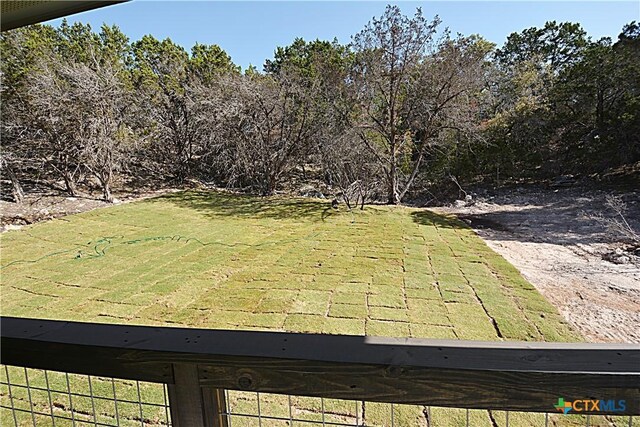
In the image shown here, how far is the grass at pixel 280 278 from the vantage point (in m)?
2.80

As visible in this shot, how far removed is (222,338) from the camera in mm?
612

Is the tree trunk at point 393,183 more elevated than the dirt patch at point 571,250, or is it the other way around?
the tree trunk at point 393,183

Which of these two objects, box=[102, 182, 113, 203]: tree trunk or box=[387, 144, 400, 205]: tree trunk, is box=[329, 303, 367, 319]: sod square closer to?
box=[387, 144, 400, 205]: tree trunk

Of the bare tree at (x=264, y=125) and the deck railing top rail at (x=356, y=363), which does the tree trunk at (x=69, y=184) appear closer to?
the bare tree at (x=264, y=125)

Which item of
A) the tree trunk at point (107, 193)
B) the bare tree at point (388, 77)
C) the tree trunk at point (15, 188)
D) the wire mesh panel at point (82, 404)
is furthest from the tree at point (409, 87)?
the tree trunk at point (15, 188)

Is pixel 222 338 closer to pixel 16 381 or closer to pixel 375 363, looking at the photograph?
pixel 375 363

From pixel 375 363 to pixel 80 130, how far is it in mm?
8560

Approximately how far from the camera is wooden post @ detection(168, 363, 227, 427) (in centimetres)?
62

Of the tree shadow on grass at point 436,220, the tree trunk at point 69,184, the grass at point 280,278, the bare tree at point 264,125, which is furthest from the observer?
the bare tree at point 264,125

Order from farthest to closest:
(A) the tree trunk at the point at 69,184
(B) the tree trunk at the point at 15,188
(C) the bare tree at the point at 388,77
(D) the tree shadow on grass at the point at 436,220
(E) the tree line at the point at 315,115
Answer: (A) the tree trunk at the point at 69,184 < (E) the tree line at the point at 315,115 < (C) the bare tree at the point at 388,77 < (B) the tree trunk at the point at 15,188 < (D) the tree shadow on grass at the point at 436,220

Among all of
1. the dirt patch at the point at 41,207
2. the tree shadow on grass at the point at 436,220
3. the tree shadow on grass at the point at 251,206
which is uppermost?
the dirt patch at the point at 41,207

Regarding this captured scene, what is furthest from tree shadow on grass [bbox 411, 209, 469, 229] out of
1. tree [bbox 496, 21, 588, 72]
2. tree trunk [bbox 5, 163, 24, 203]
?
tree [bbox 496, 21, 588, 72]

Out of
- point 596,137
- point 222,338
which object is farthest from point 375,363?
point 596,137

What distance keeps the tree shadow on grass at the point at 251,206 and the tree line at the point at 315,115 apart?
620 millimetres
